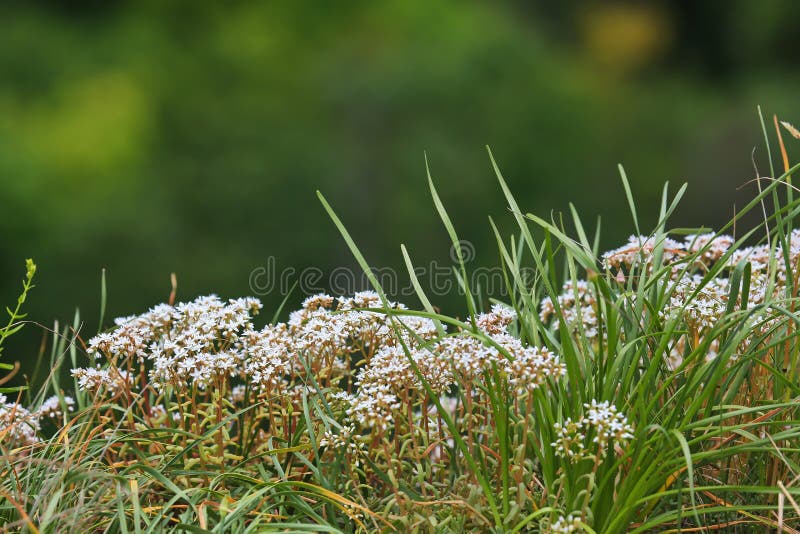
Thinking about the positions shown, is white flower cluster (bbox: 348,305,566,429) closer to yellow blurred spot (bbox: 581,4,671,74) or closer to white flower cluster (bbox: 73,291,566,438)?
white flower cluster (bbox: 73,291,566,438)

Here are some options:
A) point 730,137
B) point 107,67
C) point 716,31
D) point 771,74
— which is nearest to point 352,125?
point 107,67

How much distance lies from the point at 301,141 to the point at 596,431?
12444mm

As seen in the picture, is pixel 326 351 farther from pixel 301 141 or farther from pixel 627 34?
pixel 627 34

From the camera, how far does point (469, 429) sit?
5.37ft

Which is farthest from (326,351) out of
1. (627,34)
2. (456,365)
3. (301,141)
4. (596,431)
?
(627,34)

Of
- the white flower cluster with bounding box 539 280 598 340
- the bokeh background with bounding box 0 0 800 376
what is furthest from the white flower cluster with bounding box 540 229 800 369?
the bokeh background with bounding box 0 0 800 376

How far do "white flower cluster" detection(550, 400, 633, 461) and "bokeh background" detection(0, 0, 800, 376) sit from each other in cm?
1002

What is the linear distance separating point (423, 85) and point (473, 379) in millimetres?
12208

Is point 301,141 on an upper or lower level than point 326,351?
lower

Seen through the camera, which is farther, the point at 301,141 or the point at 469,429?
the point at 301,141

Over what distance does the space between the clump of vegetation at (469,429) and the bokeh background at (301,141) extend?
9.37m

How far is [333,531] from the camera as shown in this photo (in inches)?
57.5

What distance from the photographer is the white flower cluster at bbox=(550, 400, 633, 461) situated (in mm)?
1471

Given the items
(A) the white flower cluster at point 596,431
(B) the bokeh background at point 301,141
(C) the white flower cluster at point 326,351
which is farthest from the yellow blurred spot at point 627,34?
(A) the white flower cluster at point 596,431
